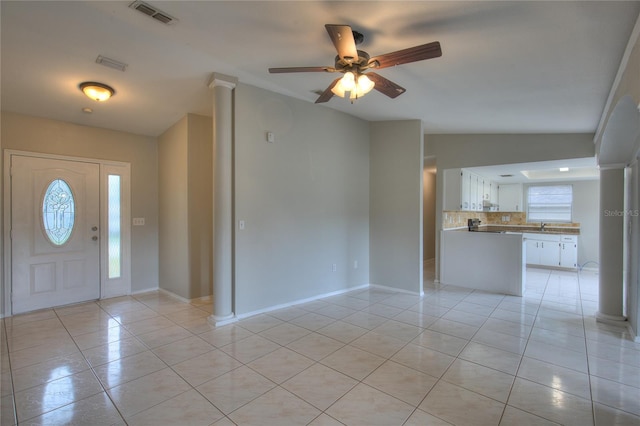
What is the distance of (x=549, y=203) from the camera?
7.38 metres

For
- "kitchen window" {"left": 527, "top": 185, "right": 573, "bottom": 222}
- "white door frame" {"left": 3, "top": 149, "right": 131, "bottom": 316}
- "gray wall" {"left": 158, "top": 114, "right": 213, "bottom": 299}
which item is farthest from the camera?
"kitchen window" {"left": 527, "top": 185, "right": 573, "bottom": 222}

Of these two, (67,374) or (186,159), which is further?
(186,159)

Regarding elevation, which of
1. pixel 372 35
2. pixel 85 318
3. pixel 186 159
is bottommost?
pixel 85 318

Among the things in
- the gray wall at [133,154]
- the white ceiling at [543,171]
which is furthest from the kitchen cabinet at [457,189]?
the gray wall at [133,154]

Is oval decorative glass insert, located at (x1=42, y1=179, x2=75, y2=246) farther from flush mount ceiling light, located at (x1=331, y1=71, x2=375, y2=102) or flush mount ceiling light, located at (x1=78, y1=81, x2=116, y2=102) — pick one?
flush mount ceiling light, located at (x1=331, y1=71, x2=375, y2=102)

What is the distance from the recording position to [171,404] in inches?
78.9

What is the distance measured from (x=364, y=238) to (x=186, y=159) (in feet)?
10.1

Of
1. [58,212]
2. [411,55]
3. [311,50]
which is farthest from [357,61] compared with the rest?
[58,212]

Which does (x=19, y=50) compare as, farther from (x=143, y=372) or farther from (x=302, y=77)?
(x=143, y=372)

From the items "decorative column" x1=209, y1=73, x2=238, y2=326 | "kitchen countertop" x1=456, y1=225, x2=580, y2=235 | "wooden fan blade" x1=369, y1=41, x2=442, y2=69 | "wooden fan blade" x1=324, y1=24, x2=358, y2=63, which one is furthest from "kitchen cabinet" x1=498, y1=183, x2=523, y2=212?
"decorative column" x1=209, y1=73, x2=238, y2=326

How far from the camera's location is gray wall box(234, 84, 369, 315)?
140 inches

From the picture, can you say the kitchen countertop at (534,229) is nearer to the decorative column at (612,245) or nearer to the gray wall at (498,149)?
the gray wall at (498,149)

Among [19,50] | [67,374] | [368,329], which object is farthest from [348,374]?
[19,50]

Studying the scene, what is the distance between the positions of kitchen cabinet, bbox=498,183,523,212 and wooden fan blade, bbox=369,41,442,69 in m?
7.19
